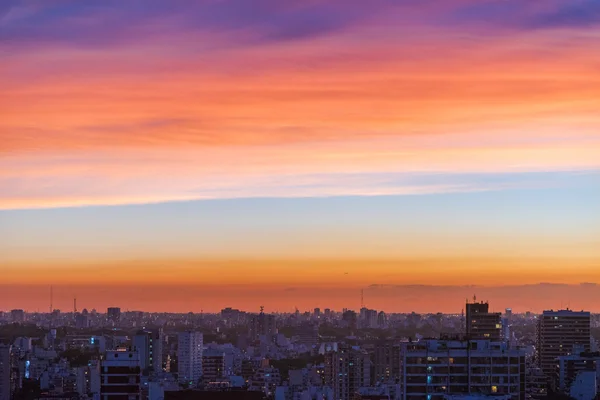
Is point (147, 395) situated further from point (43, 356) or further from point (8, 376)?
point (43, 356)

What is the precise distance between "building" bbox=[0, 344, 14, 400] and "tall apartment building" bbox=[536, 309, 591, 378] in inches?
2621

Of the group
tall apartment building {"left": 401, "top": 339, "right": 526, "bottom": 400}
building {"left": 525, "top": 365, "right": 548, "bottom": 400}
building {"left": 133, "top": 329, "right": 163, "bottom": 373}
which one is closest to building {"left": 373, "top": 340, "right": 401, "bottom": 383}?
building {"left": 525, "top": 365, "right": 548, "bottom": 400}

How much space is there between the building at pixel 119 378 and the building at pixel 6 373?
240ft

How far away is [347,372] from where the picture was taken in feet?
456

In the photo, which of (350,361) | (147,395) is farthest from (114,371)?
(350,361)

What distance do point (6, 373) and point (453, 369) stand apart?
7580 cm

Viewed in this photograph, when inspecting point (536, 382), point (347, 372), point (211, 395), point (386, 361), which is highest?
point (386, 361)

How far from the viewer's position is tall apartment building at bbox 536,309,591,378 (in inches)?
6718

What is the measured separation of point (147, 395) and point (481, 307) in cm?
4164

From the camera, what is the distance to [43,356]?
648 ft

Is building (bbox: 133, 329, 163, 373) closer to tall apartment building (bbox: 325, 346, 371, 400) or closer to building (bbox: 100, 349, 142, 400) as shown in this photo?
tall apartment building (bbox: 325, 346, 371, 400)

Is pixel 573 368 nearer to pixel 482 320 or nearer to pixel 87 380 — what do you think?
pixel 482 320

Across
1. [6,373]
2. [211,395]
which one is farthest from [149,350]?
[211,395]

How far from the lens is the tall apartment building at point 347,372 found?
135625 millimetres
